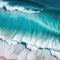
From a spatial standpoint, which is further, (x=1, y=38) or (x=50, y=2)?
(x=50, y=2)

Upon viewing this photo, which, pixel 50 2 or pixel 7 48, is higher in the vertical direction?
pixel 50 2

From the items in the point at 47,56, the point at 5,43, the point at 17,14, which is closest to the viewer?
the point at 47,56

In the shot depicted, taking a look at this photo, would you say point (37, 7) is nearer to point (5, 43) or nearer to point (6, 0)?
point (6, 0)

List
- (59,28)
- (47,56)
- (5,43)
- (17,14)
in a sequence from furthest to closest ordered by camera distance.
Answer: (17,14)
(59,28)
(5,43)
(47,56)

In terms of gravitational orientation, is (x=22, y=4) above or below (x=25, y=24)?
above

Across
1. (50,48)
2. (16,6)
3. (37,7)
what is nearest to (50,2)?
(37,7)

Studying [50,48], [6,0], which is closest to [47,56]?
[50,48]

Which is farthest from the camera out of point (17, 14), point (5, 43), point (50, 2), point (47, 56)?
point (50, 2)

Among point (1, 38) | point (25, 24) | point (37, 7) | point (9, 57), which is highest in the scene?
point (37, 7)

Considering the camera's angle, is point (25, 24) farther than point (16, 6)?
No

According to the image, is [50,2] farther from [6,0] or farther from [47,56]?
[47,56]
